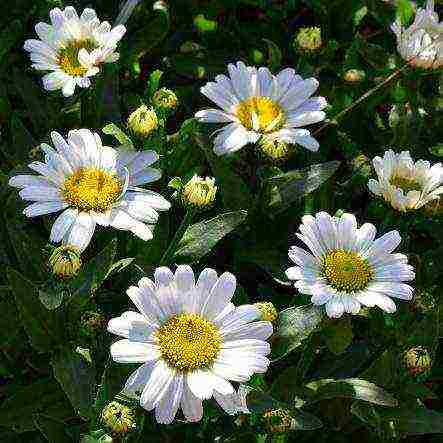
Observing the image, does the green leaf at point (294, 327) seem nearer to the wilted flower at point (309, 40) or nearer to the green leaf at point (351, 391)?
the green leaf at point (351, 391)

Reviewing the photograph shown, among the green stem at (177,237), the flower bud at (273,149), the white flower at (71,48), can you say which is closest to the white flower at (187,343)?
the green stem at (177,237)

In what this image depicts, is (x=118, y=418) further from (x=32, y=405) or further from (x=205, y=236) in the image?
(x=205, y=236)

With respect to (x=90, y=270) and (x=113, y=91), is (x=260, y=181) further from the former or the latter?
(x=90, y=270)

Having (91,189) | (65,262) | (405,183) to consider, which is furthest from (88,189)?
(405,183)

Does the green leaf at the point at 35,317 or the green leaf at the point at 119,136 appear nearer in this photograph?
the green leaf at the point at 35,317

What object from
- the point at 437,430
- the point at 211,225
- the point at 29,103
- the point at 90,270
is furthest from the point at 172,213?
the point at 437,430
